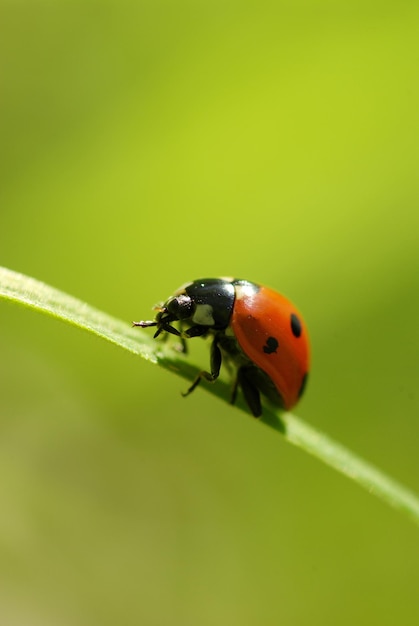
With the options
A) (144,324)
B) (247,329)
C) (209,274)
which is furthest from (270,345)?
(209,274)

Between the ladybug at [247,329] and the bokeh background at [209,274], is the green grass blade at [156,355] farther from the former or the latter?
the bokeh background at [209,274]

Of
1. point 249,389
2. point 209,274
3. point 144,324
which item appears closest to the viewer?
point 144,324

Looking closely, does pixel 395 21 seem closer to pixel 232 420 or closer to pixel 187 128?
pixel 187 128

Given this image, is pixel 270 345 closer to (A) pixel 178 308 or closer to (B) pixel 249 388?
(B) pixel 249 388

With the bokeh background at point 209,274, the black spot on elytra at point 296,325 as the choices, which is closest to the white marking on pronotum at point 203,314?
the black spot on elytra at point 296,325

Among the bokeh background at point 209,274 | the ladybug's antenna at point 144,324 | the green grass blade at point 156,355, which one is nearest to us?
the green grass blade at point 156,355

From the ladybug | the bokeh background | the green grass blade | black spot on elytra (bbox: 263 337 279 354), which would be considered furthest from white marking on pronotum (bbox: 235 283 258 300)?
the bokeh background

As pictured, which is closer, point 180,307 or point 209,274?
point 180,307
